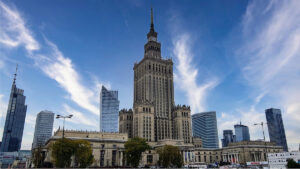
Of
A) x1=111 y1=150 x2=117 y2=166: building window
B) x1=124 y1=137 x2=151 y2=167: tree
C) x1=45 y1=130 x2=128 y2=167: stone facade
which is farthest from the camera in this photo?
x1=111 y1=150 x2=117 y2=166: building window

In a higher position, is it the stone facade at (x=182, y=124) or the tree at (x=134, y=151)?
the stone facade at (x=182, y=124)

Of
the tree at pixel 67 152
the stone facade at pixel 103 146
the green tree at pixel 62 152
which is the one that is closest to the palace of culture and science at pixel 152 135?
the stone facade at pixel 103 146

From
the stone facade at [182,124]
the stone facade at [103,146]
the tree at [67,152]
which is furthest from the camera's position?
the stone facade at [182,124]

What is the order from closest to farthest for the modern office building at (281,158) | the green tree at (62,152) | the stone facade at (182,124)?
the green tree at (62,152) → the modern office building at (281,158) → the stone facade at (182,124)

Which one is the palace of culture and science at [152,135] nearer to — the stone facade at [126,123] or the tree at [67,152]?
the stone facade at [126,123]

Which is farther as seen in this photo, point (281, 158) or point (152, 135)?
point (152, 135)

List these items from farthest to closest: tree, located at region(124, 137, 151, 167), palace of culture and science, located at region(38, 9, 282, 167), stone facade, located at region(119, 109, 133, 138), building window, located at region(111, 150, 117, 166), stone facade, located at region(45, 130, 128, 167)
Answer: stone facade, located at region(119, 109, 133, 138)
palace of culture and science, located at region(38, 9, 282, 167)
building window, located at region(111, 150, 117, 166)
stone facade, located at region(45, 130, 128, 167)
tree, located at region(124, 137, 151, 167)

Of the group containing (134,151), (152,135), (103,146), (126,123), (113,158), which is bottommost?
(113,158)

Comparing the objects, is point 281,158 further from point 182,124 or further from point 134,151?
point 134,151

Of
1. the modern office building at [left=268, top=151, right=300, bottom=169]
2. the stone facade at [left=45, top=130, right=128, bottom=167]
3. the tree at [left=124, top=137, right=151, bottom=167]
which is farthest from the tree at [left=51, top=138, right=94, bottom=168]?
the modern office building at [left=268, top=151, right=300, bottom=169]

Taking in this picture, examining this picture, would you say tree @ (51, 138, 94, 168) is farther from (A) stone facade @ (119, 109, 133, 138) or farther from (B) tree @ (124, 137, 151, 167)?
(A) stone facade @ (119, 109, 133, 138)

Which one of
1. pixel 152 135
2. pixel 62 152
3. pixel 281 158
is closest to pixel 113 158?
pixel 152 135

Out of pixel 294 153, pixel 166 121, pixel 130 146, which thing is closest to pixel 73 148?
pixel 130 146

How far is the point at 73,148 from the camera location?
101m
